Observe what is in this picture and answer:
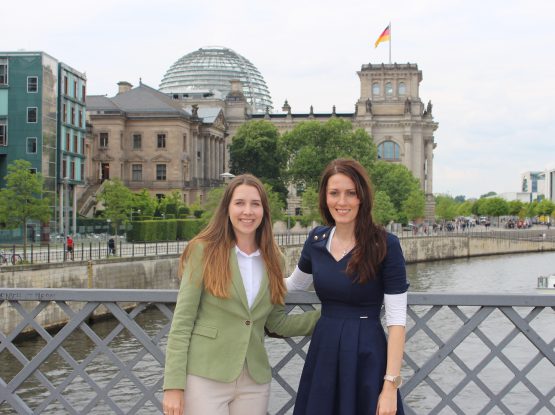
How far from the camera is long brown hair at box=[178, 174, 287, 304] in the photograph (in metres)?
6.09

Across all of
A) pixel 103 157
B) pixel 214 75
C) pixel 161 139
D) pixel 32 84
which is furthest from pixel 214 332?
pixel 214 75

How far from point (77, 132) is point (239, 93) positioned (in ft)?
275

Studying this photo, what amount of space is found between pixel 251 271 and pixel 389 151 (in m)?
133

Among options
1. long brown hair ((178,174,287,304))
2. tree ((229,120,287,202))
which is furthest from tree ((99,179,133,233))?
long brown hair ((178,174,287,304))

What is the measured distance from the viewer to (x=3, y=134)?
5391cm

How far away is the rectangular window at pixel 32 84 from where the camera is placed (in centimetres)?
5300

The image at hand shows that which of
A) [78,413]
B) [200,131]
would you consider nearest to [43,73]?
[78,413]

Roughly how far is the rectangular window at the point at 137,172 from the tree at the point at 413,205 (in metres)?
35.4

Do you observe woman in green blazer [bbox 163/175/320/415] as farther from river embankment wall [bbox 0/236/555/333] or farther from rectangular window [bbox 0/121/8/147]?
rectangular window [bbox 0/121/8/147]

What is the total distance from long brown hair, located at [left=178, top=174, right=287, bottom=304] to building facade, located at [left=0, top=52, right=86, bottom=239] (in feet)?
156

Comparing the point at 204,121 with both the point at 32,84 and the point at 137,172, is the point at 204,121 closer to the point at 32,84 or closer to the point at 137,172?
the point at 137,172

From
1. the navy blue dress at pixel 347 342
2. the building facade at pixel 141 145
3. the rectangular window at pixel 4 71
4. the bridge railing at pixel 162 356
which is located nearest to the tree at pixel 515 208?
the building facade at pixel 141 145

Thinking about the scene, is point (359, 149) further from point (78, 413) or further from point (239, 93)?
point (78, 413)

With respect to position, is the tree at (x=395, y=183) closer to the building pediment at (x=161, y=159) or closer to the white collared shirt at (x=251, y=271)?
the building pediment at (x=161, y=159)
